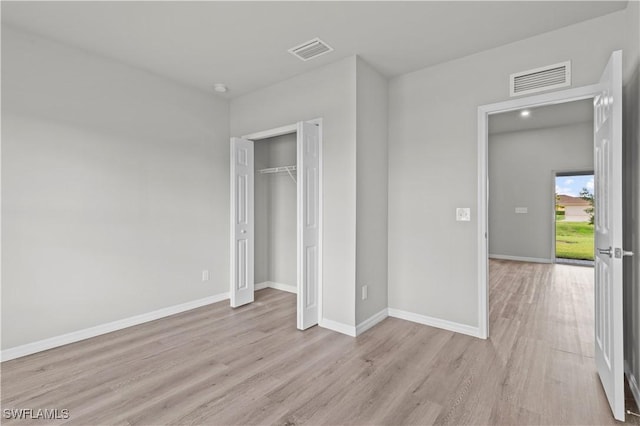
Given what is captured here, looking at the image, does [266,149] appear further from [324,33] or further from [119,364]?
[119,364]

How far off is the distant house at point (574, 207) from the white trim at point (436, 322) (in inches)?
281

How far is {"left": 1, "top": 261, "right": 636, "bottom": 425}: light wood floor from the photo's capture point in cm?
197

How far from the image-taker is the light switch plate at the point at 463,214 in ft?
10.4

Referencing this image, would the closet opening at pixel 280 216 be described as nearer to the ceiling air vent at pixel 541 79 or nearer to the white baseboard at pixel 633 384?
the ceiling air vent at pixel 541 79

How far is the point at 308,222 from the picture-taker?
3432 mm

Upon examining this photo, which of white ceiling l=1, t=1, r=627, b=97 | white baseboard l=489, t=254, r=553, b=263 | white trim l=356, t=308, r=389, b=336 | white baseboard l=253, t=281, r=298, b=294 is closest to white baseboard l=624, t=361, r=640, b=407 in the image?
white trim l=356, t=308, r=389, b=336

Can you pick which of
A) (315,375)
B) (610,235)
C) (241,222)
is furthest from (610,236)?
(241,222)

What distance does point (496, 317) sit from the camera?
364 centimetres

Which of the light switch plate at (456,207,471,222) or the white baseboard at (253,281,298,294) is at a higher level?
the light switch plate at (456,207,471,222)

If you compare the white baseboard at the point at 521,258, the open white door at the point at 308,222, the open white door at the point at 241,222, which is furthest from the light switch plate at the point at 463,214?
the white baseboard at the point at 521,258

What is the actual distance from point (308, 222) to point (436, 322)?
1.72m

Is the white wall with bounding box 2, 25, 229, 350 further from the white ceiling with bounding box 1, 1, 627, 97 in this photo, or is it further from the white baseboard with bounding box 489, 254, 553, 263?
the white baseboard with bounding box 489, 254, 553, 263

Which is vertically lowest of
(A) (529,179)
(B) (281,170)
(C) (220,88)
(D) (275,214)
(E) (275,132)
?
(D) (275,214)

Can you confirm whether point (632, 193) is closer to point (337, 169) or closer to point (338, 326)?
point (337, 169)
